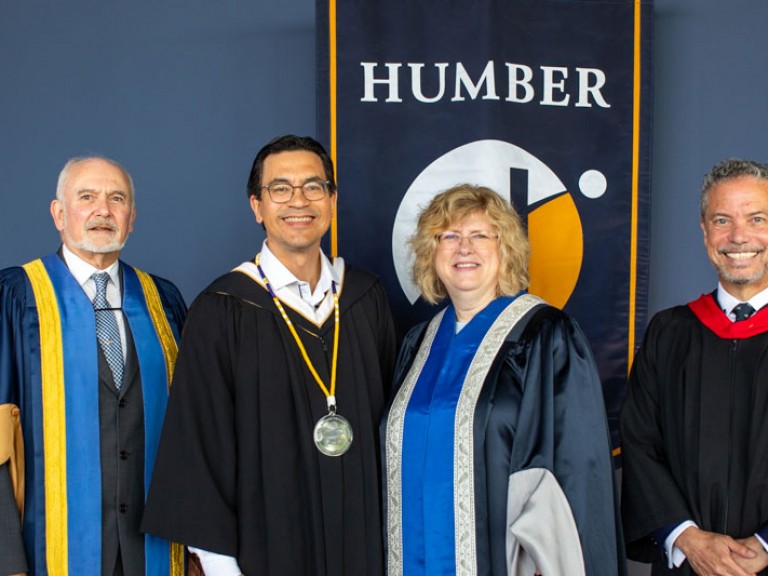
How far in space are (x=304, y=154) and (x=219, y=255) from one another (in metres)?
1.05

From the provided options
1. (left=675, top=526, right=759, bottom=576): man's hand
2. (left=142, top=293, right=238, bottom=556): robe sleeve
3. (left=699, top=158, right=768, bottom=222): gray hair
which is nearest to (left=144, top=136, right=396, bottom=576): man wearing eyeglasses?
(left=142, top=293, right=238, bottom=556): robe sleeve

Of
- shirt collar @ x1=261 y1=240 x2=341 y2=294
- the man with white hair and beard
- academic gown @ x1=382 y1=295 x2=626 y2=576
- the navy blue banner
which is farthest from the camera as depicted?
the navy blue banner

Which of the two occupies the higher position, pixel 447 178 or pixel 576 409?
pixel 447 178

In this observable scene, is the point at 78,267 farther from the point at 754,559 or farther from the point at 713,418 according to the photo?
the point at 754,559

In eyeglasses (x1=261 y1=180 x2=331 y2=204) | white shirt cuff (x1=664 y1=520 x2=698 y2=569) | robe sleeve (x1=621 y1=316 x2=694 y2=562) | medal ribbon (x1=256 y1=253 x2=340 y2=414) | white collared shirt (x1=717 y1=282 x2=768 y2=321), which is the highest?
eyeglasses (x1=261 y1=180 x2=331 y2=204)

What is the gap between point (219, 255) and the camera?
317cm

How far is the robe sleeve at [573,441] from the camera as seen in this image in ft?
6.48

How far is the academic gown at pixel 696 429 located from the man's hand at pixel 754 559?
31 mm

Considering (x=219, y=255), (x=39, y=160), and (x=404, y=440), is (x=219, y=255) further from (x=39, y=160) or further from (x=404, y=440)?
(x=404, y=440)

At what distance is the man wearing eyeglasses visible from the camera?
202 cm

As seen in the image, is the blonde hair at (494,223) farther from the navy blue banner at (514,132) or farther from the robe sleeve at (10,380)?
the robe sleeve at (10,380)

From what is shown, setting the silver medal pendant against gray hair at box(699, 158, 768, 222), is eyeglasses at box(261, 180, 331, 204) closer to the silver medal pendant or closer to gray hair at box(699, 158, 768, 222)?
the silver medal pendant

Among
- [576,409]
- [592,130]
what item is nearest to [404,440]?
[576,409]

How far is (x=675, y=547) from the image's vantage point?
2121 millimetres
